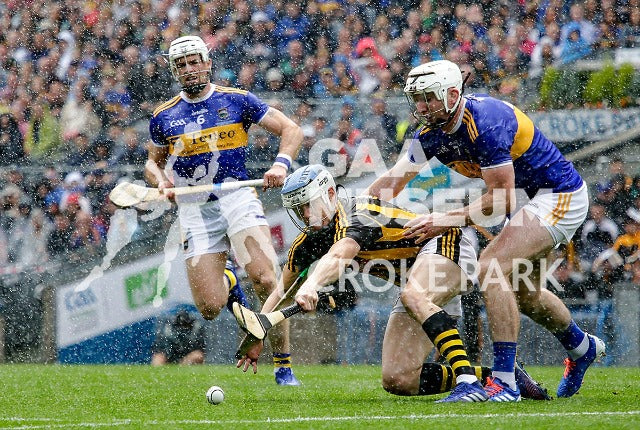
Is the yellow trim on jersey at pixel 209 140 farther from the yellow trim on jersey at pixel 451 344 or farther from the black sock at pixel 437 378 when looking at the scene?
the yellow trim on jersey at pixel 451 344

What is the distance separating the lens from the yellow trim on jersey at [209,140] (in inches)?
285

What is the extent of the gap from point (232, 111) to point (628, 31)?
18.4 ft

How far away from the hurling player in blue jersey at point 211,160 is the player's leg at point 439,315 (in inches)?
73.2

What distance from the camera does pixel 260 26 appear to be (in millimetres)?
12102

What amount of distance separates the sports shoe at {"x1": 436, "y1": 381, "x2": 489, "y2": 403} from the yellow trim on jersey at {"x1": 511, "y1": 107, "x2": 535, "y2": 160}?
1330mm

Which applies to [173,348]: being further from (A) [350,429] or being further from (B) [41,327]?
(A) [350,429]

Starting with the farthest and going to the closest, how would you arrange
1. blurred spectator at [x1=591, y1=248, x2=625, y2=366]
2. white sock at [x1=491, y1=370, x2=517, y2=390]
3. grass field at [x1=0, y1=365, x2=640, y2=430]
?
blurred spectator at [x1=591, y1=248, x2=625, y2=366], white sock at [x1=491, y1=370, x2=517, y2=390], grass field at [x1=0, y1=365, x2=640, y2=430]

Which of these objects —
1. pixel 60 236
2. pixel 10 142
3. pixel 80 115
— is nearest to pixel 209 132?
pixel 60 236

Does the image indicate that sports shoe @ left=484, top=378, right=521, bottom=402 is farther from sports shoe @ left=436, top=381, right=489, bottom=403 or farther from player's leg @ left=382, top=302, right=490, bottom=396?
player's leg @ left=382, top=302, right=490, bottom=396

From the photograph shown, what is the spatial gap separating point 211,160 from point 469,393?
113 inches

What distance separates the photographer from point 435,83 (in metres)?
5.48

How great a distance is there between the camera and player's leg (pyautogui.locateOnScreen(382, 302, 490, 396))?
5.67 meters

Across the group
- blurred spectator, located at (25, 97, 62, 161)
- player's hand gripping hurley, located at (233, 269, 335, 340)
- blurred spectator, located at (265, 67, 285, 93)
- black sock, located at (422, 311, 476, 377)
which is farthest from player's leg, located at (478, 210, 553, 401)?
blurred spectator, located at (25, 97, 62, 161)

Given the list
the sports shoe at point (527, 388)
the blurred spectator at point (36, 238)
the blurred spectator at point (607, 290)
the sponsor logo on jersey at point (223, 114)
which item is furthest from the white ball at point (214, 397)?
the blurred spectator at point (36, 238)
